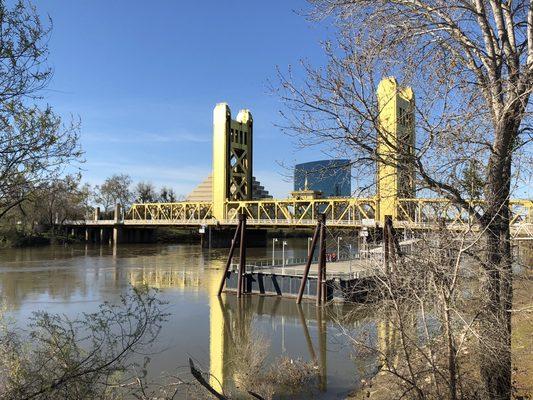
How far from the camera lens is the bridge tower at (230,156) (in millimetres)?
79312

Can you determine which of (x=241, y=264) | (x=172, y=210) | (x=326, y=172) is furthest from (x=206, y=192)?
(x=326, y=172)

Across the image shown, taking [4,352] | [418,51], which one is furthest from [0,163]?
[418,51]

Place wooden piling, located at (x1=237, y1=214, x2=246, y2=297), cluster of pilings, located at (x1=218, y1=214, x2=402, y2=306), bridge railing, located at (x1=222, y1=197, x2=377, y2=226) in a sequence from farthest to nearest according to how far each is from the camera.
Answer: bridge railing, located at (x1=222, y1=197, x2=377, y2=226) → wooden piling, located at (x1=237, y1=214, x2=246, y2=297) → cluster of pilings, located at (x1=218, y1=214, x2=402, y2=306)

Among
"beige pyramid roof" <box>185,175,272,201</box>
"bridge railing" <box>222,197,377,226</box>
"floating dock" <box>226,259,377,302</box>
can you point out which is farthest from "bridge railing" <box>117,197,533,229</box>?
"beige pyramid roof" <box>185,175,272,201</box>

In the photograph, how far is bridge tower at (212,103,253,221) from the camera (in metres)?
79.3

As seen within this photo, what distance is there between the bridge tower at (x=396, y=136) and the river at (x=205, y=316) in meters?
3.12

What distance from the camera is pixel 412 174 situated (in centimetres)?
633

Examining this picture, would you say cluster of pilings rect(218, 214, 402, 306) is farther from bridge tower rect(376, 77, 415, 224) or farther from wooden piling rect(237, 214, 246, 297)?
bridge tower rect(376, 77, 415, 224)

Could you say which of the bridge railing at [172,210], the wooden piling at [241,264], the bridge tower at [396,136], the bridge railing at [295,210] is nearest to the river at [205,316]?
the wooden piling at [241,264]

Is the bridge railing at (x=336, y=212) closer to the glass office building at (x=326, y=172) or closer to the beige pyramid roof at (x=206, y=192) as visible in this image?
the glass office building at (x=326, y=172)

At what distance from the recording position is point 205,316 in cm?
2208

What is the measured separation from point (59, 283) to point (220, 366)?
22.2 m

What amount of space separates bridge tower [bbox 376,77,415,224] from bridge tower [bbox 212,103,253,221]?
235 feet

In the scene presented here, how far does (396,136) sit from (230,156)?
253ft
